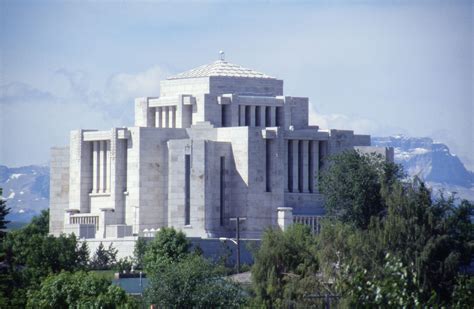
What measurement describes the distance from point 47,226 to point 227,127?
63.8 feet

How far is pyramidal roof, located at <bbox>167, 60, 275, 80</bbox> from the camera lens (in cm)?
12312

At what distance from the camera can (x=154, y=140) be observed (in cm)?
11900

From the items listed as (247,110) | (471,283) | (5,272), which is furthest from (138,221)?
(471,283)

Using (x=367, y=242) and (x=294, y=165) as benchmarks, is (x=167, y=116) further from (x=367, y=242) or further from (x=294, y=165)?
(x=367, y=242)

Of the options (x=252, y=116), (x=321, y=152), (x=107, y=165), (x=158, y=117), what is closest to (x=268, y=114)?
(x=252, y=116)

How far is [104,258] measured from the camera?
110625mm

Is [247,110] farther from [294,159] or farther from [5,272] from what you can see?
[5,272]

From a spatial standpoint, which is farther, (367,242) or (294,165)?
(294,165)

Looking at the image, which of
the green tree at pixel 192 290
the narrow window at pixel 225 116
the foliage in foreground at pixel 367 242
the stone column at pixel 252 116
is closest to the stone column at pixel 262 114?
the stone column at pixel 252 116

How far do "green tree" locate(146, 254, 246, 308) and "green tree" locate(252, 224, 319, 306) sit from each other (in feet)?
13.2

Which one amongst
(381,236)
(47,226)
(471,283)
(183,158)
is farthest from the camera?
(47,226)

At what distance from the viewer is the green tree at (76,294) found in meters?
80.5

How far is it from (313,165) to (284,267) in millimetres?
29299

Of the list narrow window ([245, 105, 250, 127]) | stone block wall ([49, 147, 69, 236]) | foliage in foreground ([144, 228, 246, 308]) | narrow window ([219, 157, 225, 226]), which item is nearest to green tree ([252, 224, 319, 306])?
foliage in foreground ([144, 228, 246, 308])
